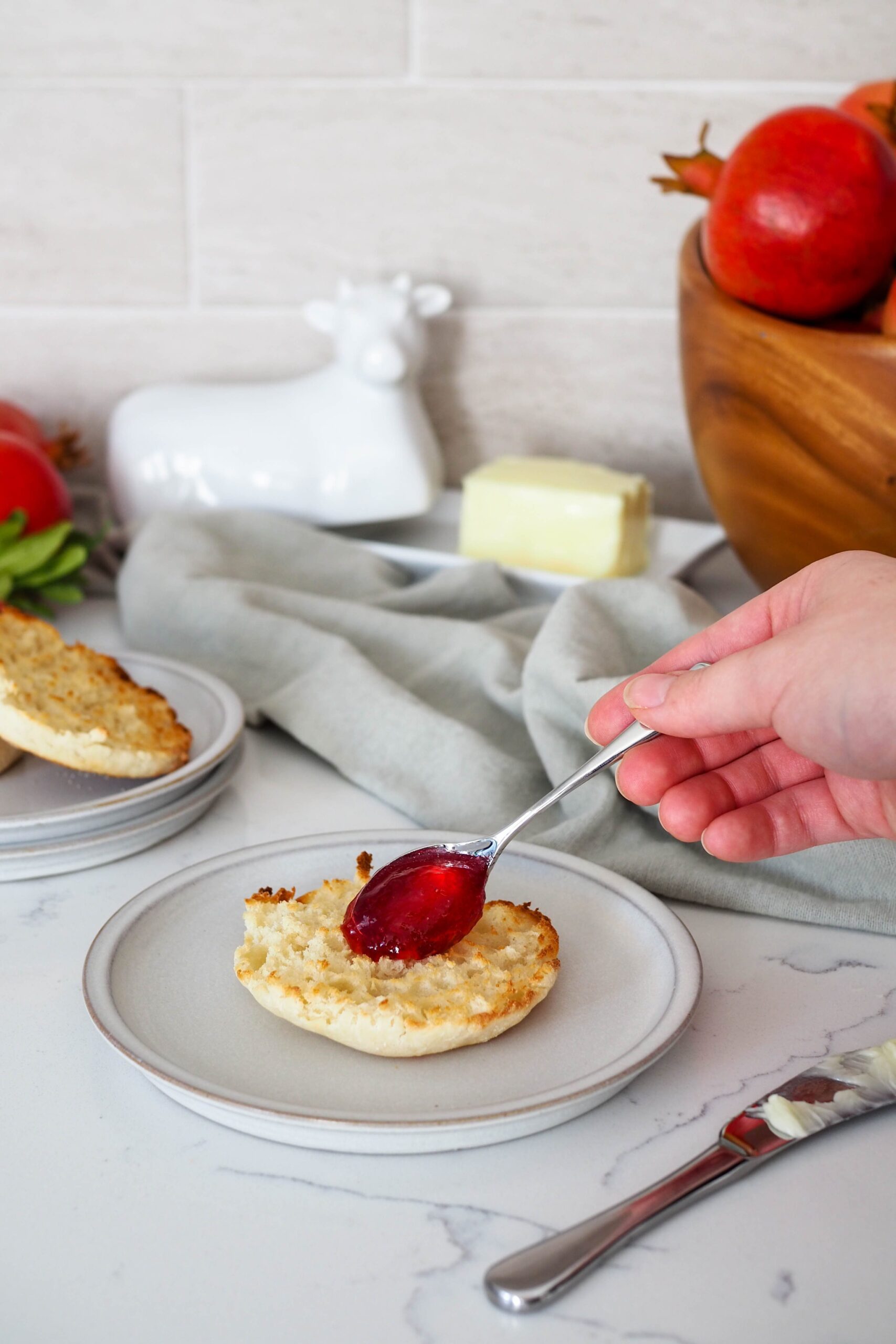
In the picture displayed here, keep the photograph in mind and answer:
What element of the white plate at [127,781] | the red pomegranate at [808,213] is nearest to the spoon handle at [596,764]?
the white plate at [127,781]

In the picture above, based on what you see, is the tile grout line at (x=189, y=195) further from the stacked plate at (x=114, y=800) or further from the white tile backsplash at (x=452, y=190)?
the stacked plate at (x=114, y=800)

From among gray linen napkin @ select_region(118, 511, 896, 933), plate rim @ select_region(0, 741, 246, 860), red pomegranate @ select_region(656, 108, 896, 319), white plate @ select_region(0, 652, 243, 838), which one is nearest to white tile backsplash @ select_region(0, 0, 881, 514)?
gray linen napkin @ select_region(118, 511, 896, 933)

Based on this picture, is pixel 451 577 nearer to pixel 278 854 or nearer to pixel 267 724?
pixel 267 724

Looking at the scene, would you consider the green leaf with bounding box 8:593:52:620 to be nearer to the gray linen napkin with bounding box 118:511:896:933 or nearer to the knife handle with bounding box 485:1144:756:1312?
the gray linen napkin with bounding box 118:511:896:933

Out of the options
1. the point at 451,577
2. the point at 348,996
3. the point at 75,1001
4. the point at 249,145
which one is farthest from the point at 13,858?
the point at 249,145

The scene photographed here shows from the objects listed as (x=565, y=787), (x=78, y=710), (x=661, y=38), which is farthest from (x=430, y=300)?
(x=565, y=787)

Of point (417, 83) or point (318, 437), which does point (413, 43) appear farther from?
point (318, 437)
